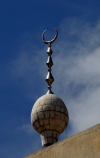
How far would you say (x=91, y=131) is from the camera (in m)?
14.8

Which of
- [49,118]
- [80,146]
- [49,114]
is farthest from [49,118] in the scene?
[80,146]

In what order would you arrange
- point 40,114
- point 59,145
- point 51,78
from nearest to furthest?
point 59,145 → point 40,114 → point 51,78

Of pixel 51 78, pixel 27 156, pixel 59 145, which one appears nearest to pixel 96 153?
pixel 59 145

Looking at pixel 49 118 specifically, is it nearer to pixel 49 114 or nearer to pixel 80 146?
pixel 49 114

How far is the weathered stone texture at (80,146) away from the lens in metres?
14.5

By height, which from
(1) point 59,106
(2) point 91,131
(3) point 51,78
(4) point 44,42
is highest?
(4) point 44,42

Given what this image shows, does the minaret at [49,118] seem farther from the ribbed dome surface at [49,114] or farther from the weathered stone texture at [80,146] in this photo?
the weathered stone texture at [80,146]

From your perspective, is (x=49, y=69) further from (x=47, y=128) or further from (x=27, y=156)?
(x=27, y=156)

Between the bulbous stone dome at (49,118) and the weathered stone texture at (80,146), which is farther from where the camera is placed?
the bulbous stone dome at (49,118)

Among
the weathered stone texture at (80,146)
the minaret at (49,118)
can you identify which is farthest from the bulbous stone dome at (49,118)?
the weathered stone texture at (80,146)

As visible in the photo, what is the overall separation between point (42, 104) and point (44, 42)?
448cm

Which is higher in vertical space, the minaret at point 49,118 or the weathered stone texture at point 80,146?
the minaret at point 49,118

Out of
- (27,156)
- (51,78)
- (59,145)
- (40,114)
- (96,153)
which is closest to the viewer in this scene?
(96,153)

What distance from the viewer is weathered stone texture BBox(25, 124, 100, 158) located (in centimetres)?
1448
